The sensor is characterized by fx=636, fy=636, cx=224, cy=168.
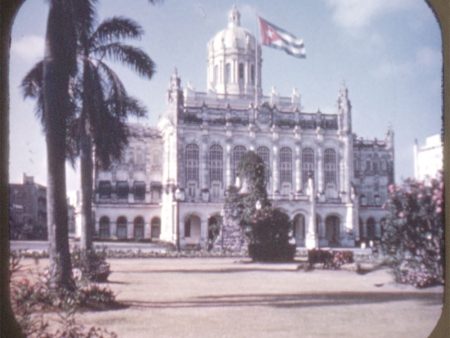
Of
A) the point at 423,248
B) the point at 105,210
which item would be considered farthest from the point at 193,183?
the point at 423,248

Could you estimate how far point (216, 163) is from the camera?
686cm

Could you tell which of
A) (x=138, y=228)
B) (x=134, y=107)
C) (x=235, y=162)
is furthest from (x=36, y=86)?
(x=235, y=162)

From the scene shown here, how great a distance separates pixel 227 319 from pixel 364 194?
200 centimetres

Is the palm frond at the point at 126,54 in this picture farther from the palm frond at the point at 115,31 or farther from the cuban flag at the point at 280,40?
the cuban flag at the point at 280,40

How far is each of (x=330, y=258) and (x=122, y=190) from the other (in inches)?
91.5

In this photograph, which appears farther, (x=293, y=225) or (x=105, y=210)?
(x=293, y=225)

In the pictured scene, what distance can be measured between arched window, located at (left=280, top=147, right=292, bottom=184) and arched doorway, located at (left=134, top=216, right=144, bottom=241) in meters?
1.60

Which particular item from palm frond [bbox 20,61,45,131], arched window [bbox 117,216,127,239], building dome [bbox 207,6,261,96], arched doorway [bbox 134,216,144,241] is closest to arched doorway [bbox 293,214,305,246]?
building dome [bbox 207,6,261,96]

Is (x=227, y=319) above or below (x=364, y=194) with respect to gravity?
below

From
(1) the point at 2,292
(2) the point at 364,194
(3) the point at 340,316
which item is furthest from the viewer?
(2) the point at 364,194

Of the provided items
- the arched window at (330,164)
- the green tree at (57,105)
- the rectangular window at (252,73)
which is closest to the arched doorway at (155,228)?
the green tree at (57,105)

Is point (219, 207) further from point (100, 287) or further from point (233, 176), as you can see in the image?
point (100, 287)

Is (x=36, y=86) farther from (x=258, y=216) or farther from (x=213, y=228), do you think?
(x=258, y=216)

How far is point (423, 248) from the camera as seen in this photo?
6387 millimetres
